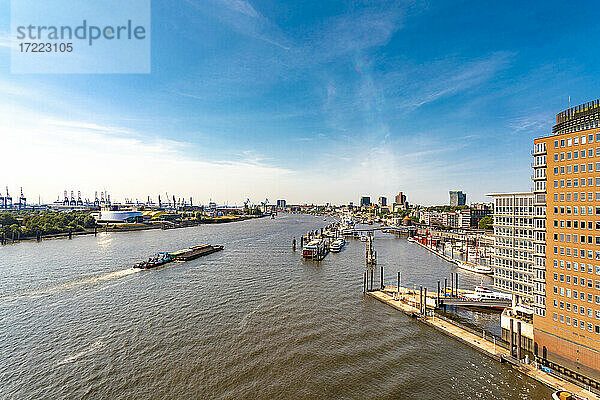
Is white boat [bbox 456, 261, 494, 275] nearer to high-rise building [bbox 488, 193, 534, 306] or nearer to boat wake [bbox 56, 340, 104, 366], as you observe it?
high-rise building [bbox 488, 193, 534, 306]

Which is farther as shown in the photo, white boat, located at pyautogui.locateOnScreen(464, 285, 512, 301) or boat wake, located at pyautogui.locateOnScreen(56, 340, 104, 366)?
white boat, located at pyautogui.locateOnScreen(464, 285, 512, 301)

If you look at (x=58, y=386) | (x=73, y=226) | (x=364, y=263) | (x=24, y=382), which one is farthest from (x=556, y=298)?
(x=73, y=226)

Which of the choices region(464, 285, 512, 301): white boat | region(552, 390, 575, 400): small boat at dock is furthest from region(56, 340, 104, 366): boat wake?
region(464, 285, 512, 301): white boat

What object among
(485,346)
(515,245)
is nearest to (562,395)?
(485,346)

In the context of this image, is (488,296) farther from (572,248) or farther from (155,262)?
(155,262)

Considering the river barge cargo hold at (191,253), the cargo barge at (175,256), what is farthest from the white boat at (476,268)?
the cargo barge at (175,256)

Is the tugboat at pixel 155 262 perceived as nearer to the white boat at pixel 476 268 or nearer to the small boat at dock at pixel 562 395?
the small boat at dock at pixel 562 395
